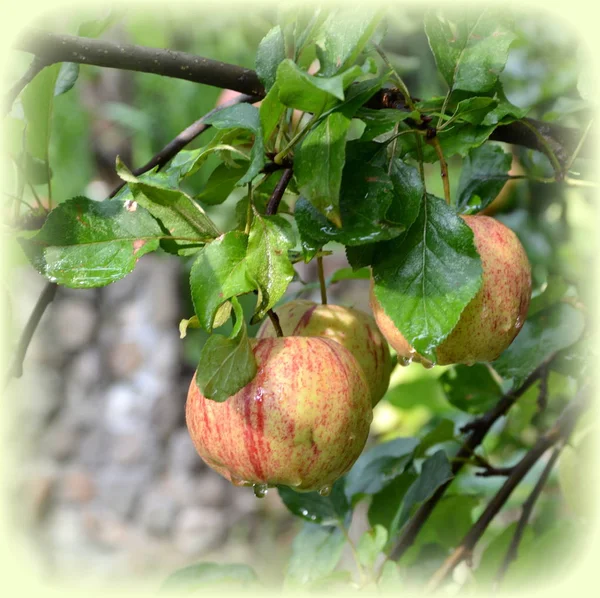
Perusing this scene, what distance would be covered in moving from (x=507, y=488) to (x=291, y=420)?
46cm

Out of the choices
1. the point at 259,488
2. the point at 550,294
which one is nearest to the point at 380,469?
the point at 550,294

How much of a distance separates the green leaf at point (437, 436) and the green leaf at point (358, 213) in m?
0.48

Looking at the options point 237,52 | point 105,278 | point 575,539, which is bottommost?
point 237,52

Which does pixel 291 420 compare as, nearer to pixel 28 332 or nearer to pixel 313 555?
pixel 28 332

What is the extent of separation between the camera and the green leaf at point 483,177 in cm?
77

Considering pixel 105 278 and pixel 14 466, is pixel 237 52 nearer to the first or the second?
pixel 14 466

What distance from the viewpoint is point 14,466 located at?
2.98m

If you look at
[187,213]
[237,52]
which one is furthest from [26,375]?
[187,213]

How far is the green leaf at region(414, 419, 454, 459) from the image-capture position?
36.4 inches

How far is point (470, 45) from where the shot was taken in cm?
57

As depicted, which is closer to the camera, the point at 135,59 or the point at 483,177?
the point at 135,59

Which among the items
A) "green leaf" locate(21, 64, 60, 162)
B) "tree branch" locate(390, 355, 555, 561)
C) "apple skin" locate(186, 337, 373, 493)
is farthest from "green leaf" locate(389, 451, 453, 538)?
"green leaf" locate(21, 64, 60, 162)

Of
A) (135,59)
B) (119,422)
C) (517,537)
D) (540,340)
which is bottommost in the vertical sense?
(119,422)

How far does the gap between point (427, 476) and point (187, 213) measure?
1.41ft
